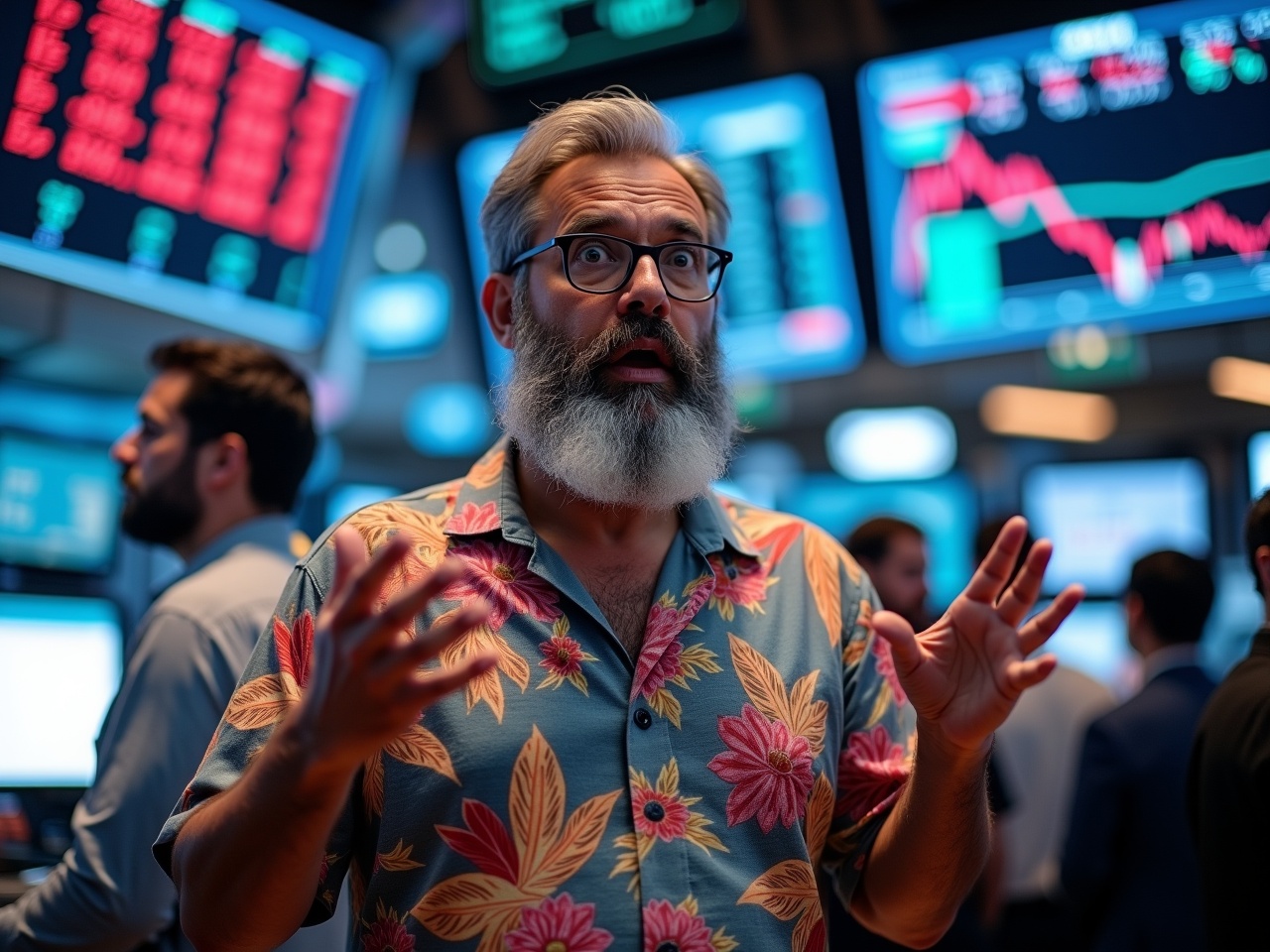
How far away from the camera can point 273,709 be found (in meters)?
1.46

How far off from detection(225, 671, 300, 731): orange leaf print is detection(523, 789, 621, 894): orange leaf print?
0.35 meters

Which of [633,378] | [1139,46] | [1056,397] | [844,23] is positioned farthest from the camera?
[1056,397]

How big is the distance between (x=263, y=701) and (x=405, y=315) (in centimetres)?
630

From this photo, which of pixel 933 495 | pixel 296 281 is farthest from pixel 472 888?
pixel 933 495

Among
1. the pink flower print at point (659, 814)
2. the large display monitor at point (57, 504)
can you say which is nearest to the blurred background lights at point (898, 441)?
the large display monitor at point (57, 504)

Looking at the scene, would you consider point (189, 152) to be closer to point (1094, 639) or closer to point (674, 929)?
point (674, 929)

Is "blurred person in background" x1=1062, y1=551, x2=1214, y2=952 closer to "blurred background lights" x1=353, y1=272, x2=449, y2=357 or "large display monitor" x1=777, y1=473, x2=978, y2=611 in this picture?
"large display monitor" x1=777, y1=473, x2=978, y2=611

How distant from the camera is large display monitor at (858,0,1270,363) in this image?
268 centimetres

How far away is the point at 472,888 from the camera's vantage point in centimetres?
142

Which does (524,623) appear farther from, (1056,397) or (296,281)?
(1056,397)

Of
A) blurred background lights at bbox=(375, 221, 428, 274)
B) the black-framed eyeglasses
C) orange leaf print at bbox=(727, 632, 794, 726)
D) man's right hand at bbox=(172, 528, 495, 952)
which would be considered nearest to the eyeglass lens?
the black-framed eyeglasses

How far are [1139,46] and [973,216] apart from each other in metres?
0.53

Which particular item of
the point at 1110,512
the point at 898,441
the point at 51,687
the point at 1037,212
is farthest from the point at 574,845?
the point at 898,441

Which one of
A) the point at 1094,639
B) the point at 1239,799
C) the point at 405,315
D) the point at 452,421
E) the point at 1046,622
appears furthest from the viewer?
the point at 405,315
